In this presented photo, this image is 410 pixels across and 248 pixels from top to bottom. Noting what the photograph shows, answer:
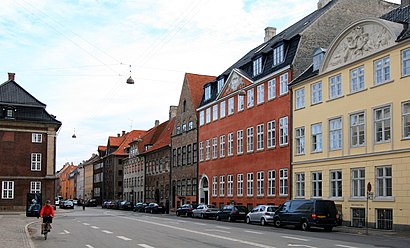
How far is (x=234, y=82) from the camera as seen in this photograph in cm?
5366

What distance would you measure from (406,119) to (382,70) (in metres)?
3.61

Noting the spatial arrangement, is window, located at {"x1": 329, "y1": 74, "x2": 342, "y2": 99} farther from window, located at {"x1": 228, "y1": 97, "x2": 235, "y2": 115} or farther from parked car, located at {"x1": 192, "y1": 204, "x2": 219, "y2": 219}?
window, located at {"x1": 228, "y1": 97, "x2": 235, "y2": 115}

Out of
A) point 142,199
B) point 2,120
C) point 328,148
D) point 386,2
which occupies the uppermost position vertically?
point 386,2

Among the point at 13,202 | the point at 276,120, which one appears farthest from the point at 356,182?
the point at 13,202

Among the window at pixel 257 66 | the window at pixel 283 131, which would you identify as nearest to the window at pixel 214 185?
the window at pixel 257 66

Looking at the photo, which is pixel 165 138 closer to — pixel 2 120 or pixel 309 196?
pixel 2 120

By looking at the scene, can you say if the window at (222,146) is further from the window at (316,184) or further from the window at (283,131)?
the window at (316,184)

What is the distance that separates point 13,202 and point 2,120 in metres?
9.21

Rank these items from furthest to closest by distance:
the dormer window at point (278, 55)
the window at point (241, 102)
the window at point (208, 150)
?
the window at point (208, 150) < the window at point (241, 102) < the dormer window at point (278, 55)

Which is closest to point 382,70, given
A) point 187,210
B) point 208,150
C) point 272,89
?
point 272,89

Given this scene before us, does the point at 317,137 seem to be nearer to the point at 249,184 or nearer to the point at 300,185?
the point at 300,185

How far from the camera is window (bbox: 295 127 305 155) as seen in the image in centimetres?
4050

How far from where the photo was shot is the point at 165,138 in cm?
8169

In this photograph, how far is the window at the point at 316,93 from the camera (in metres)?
38.5
